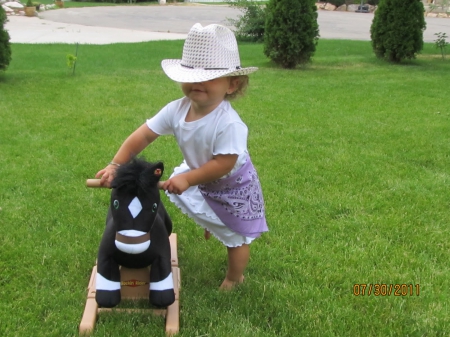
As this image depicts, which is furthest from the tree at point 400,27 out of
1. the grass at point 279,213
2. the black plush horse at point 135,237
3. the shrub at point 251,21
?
the black plush horse at point 135,237

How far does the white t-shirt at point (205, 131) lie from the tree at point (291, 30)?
7.23 metres

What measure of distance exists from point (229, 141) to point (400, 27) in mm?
8719

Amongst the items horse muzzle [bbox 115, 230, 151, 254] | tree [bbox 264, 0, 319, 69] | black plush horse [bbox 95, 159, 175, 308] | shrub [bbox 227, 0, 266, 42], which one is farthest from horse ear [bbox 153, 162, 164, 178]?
shrub [bbox 227, 0, 266, 42]

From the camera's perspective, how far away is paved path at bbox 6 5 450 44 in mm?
15418

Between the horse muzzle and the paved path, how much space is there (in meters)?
13.1

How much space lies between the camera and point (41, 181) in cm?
398

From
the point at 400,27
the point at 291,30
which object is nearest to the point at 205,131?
the point at 291,30

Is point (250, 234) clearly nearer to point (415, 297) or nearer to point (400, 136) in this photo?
point (415, 297)

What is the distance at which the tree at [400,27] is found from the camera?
32.2ft

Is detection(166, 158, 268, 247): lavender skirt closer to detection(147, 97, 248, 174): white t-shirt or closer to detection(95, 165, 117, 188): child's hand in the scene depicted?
detection(147, 97, 248, 174): white t-shirt

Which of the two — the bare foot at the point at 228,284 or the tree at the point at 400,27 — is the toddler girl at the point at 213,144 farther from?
the tree at the point at 400,27

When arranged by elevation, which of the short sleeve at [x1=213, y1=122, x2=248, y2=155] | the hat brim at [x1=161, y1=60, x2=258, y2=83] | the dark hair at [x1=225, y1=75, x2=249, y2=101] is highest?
the hat brim at [x1=161, y1=60, x2=258, y2=83]

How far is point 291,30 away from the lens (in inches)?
372

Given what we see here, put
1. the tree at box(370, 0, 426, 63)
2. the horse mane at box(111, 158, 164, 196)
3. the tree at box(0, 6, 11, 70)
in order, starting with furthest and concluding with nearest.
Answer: the tree at box(370, 0, 426, 63), the tree at box(0, 6, 11, 70), the horse mane at box(111, 158, 164, 196)
